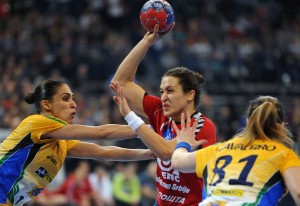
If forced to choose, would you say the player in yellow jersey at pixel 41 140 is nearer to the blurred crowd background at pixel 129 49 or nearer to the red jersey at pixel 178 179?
the red jersey at pixel 178 179

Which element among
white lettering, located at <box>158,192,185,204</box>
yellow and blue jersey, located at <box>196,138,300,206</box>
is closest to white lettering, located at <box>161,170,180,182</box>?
white lettering, located at <box>158,192,185,204</box>

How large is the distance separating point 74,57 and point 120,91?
36.0ft

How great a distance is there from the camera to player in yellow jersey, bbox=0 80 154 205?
5.84 metres

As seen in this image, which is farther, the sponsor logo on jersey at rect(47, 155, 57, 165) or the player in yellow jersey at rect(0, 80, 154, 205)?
the sponsor logo on jersey at rect(47, 155, 57, 165)

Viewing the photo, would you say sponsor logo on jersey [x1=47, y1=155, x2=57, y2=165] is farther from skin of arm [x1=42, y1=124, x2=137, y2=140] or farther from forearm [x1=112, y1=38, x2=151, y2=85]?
forearm [x1=112, y1=38, x2=151, y2=85]

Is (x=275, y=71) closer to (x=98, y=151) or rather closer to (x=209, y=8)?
(x=209, y=8)

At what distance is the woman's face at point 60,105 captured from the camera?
611cm

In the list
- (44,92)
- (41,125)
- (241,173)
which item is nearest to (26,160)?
(41,125)

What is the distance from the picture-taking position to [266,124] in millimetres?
4480

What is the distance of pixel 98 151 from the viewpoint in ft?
21.2

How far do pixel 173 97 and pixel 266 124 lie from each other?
1.38 meters

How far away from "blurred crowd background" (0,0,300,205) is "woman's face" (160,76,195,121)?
6.64 m

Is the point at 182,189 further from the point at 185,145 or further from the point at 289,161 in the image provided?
the point at 289,161

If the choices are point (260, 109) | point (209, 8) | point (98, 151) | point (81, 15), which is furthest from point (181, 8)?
point (260, 109)
